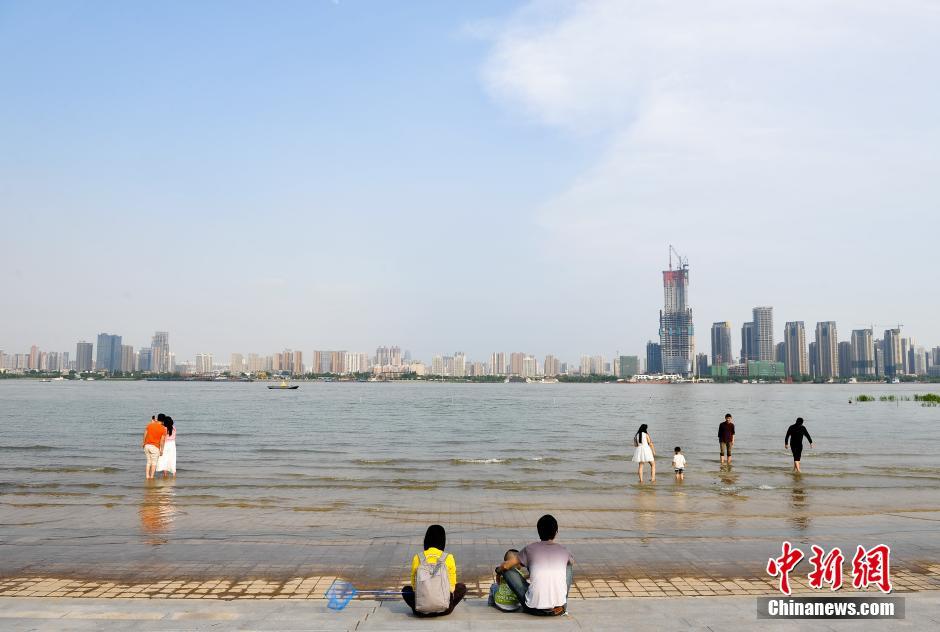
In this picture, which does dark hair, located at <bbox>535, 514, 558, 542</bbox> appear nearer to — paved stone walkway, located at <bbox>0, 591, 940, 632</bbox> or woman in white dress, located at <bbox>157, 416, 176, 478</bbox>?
paved stone walkway, located at <bbox>0, 591, 940, 632</bbox>

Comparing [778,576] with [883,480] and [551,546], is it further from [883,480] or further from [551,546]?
[883,480]

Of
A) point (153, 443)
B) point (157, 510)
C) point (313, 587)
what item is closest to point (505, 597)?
point (313, 587)

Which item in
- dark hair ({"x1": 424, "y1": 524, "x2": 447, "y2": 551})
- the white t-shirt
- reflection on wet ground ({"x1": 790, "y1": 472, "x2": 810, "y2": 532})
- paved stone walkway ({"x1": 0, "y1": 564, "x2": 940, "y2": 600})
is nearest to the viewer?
the white t-shirt

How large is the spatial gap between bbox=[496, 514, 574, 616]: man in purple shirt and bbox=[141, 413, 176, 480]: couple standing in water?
15.9 meters

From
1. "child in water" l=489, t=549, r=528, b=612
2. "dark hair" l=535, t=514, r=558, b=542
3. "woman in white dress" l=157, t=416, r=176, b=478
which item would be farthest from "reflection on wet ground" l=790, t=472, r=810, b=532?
"woman in white dress" l=157, t=416, r=176, b=478

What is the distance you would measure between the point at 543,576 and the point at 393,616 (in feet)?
5.50

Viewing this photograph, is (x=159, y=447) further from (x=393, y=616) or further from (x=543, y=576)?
(x=543, y=576)

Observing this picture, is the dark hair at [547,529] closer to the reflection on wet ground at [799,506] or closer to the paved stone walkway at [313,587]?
the paved stone walkway at [313,587]

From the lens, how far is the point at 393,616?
713 centimetres

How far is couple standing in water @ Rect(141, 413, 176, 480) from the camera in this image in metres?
20.3

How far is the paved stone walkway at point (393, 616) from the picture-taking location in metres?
6.62

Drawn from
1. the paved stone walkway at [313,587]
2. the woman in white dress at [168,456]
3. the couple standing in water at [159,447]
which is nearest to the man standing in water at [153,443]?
the couple standing in water at [159,447]

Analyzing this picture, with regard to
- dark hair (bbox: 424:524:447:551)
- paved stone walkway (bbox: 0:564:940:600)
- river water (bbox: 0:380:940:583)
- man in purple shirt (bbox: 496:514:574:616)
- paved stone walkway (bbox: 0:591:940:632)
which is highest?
dark hair (bbox: 424:524:447:551)

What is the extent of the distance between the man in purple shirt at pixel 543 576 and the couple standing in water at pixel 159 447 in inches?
625
